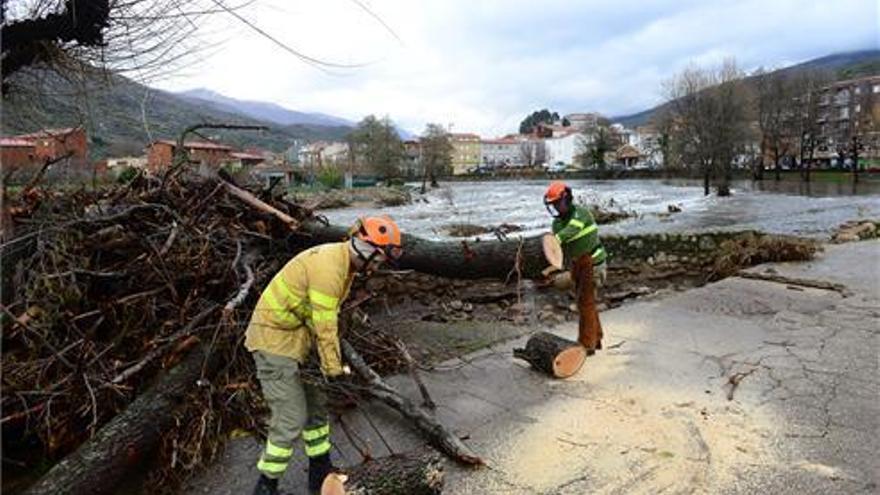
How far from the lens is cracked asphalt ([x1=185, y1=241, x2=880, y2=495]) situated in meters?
4.06

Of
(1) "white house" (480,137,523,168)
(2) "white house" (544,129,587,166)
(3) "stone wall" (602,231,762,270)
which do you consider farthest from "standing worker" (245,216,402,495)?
(1) "white house" (480,137,523,168)

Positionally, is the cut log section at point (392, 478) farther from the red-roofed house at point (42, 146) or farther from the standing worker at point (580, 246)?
the red-roofed house at point (42, 146)

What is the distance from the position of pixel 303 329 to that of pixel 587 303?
343 centimetres

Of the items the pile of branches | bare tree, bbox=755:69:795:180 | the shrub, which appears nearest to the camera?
the pile of branches

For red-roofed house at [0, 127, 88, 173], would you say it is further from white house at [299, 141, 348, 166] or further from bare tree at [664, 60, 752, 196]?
white house at [299, 141, 348, 166]

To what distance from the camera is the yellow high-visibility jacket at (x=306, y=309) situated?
365cm

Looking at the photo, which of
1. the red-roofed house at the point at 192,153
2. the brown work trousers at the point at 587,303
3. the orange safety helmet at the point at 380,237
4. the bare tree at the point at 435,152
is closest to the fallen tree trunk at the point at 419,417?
the orange safety helmet at the point at 380,237

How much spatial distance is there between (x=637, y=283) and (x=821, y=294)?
284 centimetres

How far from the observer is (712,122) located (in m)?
51.5

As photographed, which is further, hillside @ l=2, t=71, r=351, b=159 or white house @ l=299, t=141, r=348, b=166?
white house @ l=299, t=141, r=348, b=166

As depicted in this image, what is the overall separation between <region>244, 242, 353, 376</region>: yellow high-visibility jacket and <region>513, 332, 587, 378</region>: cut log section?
2.58 meters

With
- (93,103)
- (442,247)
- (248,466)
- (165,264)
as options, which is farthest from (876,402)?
(93,103)

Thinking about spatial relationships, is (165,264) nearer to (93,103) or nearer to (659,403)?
(93,103)

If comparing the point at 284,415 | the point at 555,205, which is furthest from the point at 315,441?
the point at 555,205
